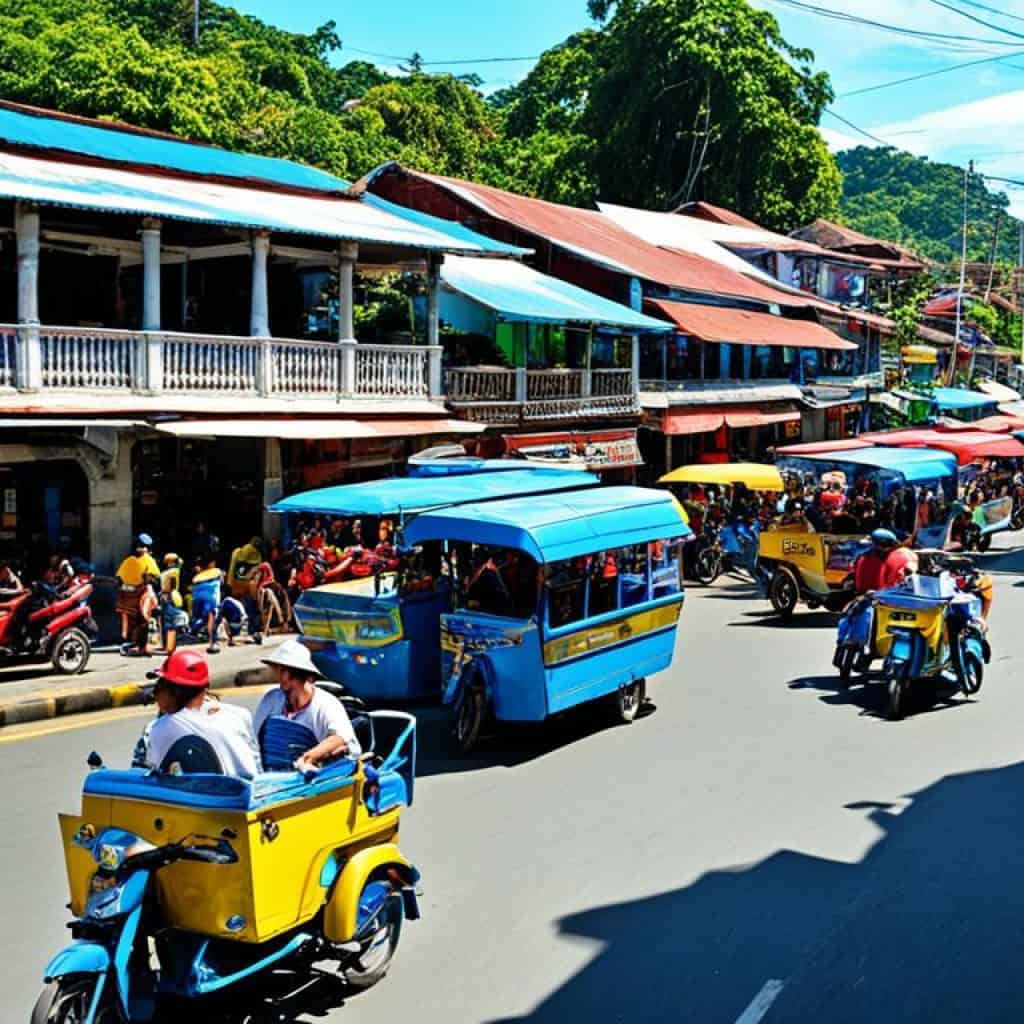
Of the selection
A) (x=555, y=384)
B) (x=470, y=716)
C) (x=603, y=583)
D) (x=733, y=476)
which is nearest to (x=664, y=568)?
(x=603, y=583)

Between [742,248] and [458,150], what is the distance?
1639 cm

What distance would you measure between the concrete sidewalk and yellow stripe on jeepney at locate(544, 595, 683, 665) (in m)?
4.60

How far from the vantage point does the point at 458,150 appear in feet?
171

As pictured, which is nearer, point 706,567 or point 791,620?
point 791,620

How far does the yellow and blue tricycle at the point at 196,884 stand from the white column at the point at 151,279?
11.5 m

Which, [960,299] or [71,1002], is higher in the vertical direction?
[960,299]

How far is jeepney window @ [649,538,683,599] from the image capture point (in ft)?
40.6

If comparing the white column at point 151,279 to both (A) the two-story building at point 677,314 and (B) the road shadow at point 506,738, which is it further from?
(B) the road shadow at point 506,738

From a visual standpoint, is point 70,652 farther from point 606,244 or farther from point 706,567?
point 606,244

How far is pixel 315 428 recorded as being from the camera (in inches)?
687

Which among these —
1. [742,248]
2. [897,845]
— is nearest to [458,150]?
[742,248]

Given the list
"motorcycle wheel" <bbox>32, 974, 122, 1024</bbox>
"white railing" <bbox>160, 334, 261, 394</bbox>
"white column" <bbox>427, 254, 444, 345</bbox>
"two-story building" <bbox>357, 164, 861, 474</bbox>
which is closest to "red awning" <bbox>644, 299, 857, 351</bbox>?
"two-story building" <bbox>357, 164, 861, 474</bbox>

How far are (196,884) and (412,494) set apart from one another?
7.56 m

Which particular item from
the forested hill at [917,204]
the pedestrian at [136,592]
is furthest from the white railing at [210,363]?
the forested hill at [917,204]
